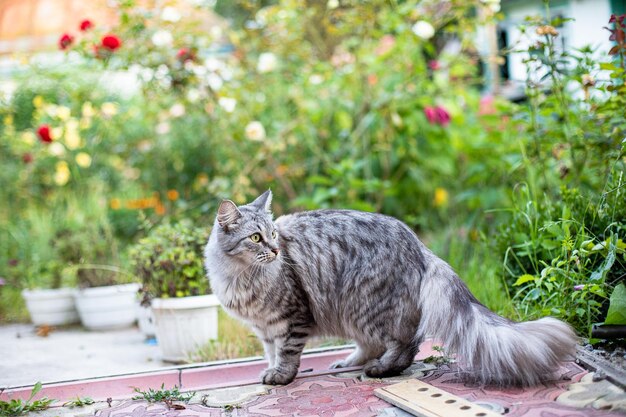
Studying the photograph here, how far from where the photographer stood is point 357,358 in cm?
315

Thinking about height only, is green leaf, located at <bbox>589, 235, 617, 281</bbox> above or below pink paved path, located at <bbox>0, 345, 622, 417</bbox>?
above

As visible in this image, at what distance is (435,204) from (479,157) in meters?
0.70

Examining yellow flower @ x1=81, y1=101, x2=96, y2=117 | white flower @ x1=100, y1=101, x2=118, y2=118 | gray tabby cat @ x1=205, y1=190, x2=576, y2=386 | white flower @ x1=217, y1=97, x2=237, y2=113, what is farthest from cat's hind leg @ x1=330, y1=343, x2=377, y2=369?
yellow flower @ x1=81, y1=101, x2=96, y2=117

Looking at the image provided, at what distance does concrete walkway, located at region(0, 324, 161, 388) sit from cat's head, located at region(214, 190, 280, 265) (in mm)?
1033

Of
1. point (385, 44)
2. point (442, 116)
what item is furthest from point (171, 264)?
point (385, 44)

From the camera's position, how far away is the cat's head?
2.86 m

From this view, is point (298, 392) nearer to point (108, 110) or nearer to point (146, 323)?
point (146, 323)

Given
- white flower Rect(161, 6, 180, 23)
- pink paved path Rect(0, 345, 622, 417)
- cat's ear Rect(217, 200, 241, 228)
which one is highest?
white flower Rect(161, 6, 180, 23)

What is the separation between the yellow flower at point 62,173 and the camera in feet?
20.3

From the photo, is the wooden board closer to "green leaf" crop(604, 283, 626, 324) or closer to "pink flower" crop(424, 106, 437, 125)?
"green leaf" crop(604, 283, 626, 324)

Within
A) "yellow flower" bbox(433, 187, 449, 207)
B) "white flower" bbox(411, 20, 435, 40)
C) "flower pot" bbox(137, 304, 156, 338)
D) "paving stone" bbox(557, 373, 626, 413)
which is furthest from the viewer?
"yellow flower" bbox(433, 187, 449, 207)

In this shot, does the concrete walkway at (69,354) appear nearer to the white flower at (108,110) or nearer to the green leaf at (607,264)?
the white flower at (108,110)

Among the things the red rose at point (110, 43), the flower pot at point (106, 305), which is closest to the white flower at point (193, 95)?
the red rose at point (110, 43)

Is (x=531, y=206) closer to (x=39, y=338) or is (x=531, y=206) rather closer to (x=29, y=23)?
(x=39, y=338)
